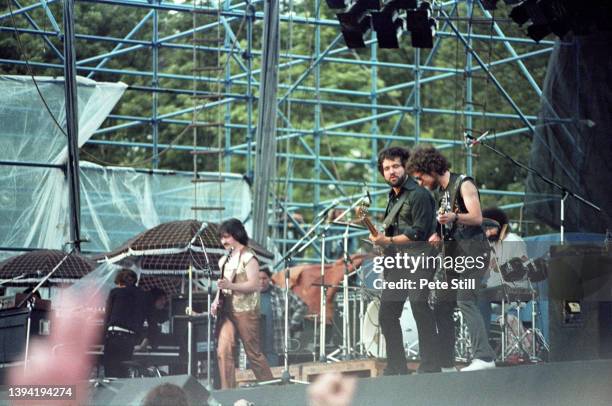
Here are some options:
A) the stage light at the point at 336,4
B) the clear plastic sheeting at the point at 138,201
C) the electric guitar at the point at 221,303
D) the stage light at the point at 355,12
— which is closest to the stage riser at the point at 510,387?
the electric guitar at the point at 221,303

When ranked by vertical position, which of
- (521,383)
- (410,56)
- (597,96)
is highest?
(410,56)

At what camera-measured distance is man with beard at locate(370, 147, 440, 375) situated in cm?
994

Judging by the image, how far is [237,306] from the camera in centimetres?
1192

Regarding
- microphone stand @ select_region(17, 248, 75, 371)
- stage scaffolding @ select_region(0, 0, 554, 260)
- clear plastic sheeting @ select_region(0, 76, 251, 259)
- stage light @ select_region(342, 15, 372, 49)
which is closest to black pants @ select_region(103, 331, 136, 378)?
microphone stand @ select_region(17, 248, 75, 371)

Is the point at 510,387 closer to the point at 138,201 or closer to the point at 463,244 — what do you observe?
the point at 463,244

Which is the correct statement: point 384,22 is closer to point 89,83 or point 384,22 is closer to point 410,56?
point 89,83

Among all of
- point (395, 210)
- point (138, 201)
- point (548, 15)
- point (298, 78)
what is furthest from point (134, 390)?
point (298, 78)

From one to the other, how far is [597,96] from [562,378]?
613cm

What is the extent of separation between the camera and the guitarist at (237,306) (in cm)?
1186

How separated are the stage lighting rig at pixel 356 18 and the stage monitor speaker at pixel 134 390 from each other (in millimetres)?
6326

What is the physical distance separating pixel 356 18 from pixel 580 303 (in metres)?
4.64

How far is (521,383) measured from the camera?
31.0 feet

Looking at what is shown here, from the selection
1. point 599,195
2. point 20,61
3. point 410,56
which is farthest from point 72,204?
point 410,56

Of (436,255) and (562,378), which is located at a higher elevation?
(436,255)
